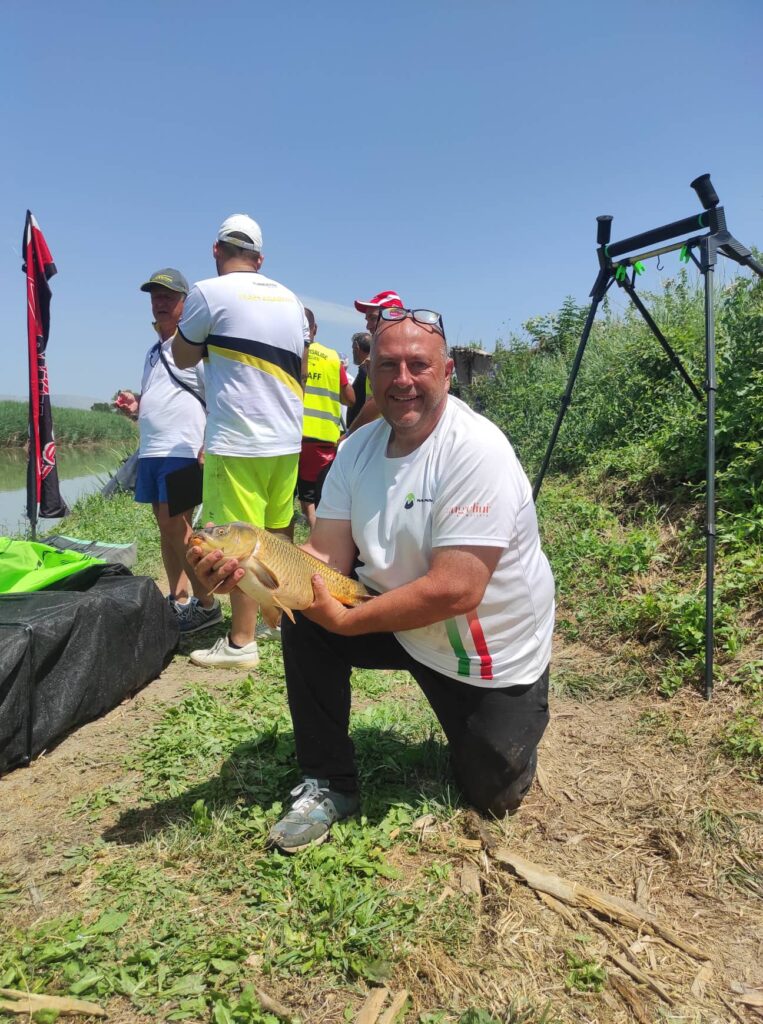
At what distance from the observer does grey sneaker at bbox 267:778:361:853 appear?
2287 millimetres

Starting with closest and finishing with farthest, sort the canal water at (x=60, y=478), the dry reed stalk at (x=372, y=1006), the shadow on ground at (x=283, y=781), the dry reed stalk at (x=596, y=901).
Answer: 1. the dry reed stalk at (x=372, y=1006)
2. the dry reed stalk at (x=596, y=901)
3. the shadow on ground at (x=283, y=781)
4. the canal water at (x=60, y=478)

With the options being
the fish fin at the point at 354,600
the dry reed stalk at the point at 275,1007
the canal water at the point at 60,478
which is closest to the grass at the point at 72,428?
the canal water at the point at 60,478

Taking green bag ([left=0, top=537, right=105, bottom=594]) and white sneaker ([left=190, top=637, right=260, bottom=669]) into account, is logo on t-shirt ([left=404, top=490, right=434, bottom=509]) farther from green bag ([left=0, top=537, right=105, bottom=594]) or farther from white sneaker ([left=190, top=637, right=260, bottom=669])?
green bag ([left=0, top=537, right=105, bottom=594])

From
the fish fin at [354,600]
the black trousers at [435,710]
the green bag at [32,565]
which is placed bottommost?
the black trousers at [435,710]

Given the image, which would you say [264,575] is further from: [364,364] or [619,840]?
[364,364]

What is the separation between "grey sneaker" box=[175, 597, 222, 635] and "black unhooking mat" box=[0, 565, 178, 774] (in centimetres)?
51

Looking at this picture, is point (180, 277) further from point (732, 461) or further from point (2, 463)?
point (2, 463)

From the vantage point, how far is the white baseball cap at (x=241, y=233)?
3821 millimetres

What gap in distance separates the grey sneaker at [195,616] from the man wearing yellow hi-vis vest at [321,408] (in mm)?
1308

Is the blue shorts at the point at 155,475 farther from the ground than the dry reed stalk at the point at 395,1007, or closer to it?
farther from the ground

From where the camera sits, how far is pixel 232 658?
393 cm

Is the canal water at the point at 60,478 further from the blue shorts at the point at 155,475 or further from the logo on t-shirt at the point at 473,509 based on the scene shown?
the logo on t-shirt at the point at 473,509

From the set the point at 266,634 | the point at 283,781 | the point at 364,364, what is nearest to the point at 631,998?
the point at 283,781

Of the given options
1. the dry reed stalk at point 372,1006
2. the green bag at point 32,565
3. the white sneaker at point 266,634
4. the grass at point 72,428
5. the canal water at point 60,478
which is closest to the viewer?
the dry reed stalk at point 372,1006
